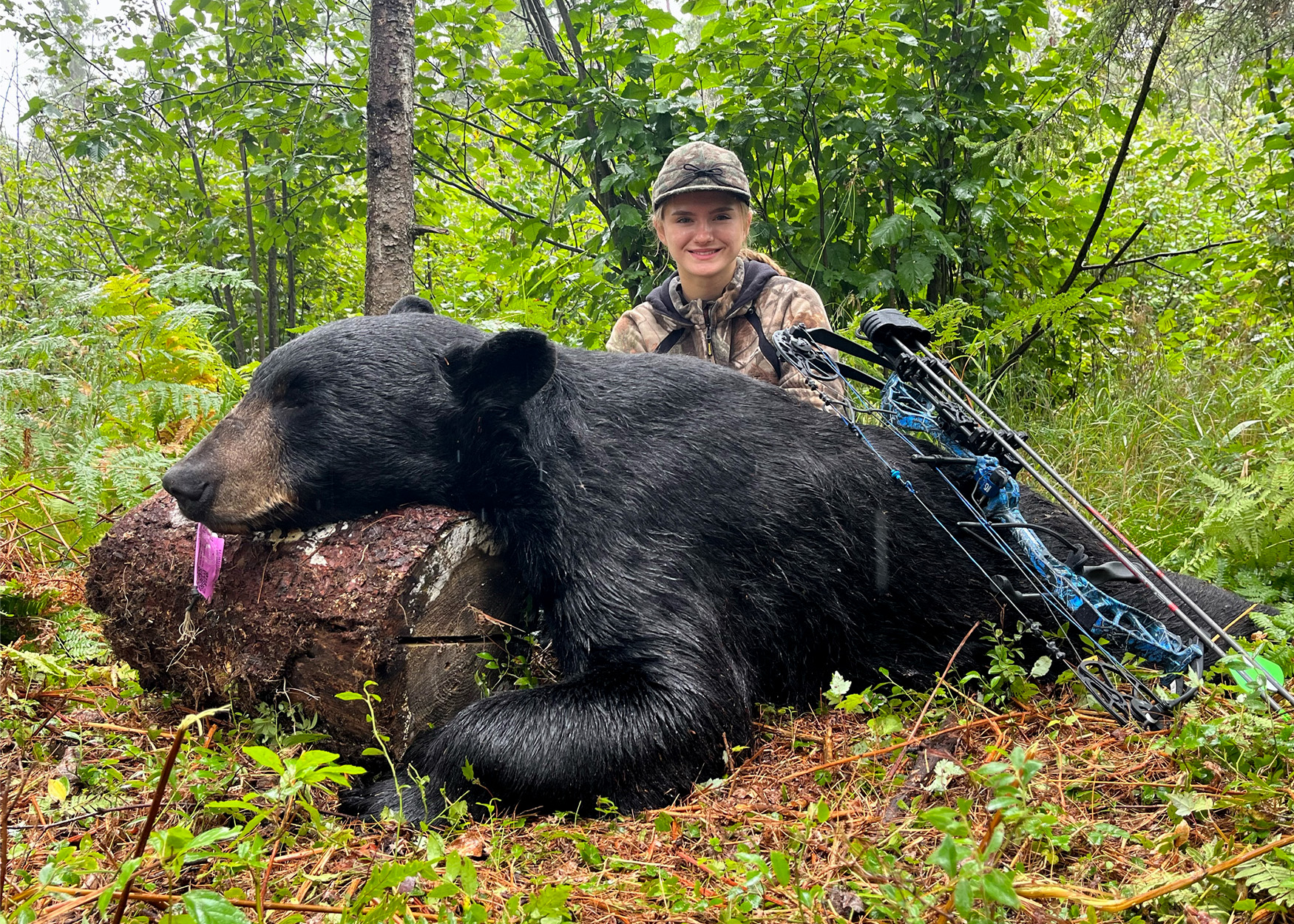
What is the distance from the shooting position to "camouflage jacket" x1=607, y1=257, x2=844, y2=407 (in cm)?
505

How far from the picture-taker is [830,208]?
20.4 feet

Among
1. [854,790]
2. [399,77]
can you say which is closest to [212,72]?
[399,77]

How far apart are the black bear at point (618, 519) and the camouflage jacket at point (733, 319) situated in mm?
1635

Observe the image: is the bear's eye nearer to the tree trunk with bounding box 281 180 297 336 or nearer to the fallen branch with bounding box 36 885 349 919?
the fallen branch with bounding box 36 885 349 919

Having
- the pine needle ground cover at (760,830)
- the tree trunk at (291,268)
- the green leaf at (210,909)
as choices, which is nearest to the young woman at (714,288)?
the pine needle ground cover at (760,830)

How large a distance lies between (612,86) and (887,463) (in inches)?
173

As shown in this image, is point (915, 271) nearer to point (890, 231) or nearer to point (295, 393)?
point (890, 231)

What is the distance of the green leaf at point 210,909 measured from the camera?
1374 millimetres

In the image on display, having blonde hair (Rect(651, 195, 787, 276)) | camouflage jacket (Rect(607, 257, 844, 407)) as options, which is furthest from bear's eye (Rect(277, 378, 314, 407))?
blonde hair (Rect(651, 195, 787, 276))

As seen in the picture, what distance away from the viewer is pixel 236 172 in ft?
23.7

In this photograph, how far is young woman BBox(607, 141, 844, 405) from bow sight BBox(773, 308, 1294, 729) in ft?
4.87

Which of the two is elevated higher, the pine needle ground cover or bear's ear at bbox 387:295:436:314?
bear's ear at bbox 387:295:436:314

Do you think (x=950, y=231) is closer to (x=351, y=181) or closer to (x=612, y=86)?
(x=612, y=86)

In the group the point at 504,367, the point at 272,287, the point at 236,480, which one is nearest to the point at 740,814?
the point at 504,367
